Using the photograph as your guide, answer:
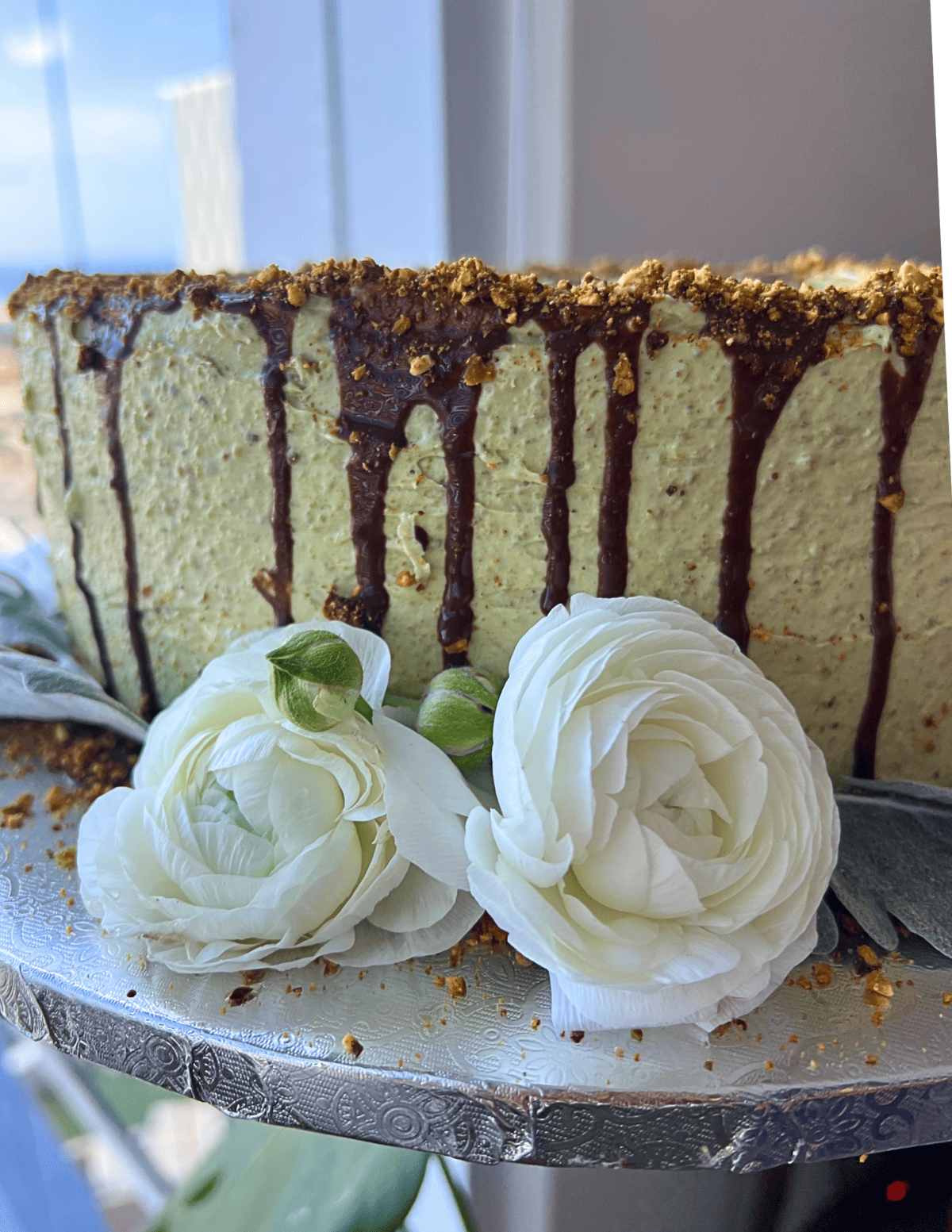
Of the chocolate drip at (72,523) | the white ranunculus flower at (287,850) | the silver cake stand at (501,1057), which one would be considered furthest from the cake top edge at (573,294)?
the silver cake stand at (501,1057)

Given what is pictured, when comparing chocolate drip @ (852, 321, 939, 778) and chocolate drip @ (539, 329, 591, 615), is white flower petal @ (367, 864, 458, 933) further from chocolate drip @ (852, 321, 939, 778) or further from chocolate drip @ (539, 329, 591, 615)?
chocolate drip @ (852, 321, 939, 778)

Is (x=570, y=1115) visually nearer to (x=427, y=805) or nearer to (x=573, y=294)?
(x=427, y=805)

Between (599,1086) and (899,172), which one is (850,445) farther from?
(899,172)

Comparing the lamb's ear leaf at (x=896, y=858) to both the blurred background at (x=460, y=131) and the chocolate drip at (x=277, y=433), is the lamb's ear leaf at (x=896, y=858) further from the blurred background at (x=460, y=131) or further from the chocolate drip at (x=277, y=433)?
the blurred background at (x=460, y=131)

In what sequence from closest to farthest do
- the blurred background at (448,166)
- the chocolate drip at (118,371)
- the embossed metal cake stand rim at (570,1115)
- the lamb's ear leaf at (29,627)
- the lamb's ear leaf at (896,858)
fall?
1. the embossed metal cake stand rim at (570,1115)
2. the lamb's ear leaf at (896,858)
3. the chocolate drip at (118,371)
4. the lamb's ear leaf at (29,627)
5. the blurred background at (448,166)

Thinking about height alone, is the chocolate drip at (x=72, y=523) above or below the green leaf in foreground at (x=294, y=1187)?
above

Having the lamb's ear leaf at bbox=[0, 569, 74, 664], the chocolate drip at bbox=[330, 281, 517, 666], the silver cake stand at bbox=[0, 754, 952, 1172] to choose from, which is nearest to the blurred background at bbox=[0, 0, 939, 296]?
the lamb's ear leaf at bbox=[0, 569, 74, 664]

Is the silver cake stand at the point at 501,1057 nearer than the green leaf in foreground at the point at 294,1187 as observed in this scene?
Yes

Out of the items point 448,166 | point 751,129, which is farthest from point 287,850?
point 448,166
